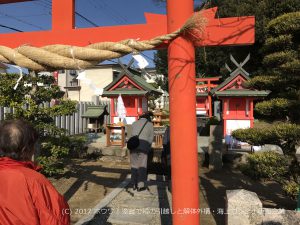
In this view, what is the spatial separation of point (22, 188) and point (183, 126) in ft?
3.72

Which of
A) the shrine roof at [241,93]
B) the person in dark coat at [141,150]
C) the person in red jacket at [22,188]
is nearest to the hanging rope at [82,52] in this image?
the person in red jacket at [22,188]

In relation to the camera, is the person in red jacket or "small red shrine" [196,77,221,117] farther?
"small red shrine" [196,77,221,117]

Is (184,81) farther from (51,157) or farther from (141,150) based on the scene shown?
(51,157)

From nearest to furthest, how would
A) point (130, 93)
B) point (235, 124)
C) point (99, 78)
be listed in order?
1. point (235, 124)
2. point (130, 93)
3. point (99, 78)

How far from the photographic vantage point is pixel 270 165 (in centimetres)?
431

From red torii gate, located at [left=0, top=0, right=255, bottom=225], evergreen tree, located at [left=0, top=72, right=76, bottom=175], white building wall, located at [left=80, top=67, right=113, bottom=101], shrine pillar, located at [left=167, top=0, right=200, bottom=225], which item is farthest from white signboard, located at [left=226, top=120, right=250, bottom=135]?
white building wall, located at [left=80, top=67, right=113, bottom=101]

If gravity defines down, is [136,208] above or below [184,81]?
below

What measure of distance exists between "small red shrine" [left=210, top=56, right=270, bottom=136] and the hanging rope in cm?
915

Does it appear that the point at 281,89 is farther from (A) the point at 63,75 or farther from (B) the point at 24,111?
(A) the point at 63,75

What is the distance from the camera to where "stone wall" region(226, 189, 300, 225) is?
357 centimetres

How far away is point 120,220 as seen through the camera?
16.0 feet

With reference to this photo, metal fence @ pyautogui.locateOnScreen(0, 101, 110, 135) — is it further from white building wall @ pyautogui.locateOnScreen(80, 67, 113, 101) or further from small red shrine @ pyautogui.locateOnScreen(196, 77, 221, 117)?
white building wall @ pyautogui.locateOnScreen(80, 67, 113, 101)

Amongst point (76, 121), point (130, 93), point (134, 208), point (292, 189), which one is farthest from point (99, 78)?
point (292, 189)

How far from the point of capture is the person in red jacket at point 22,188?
1.61 meters
